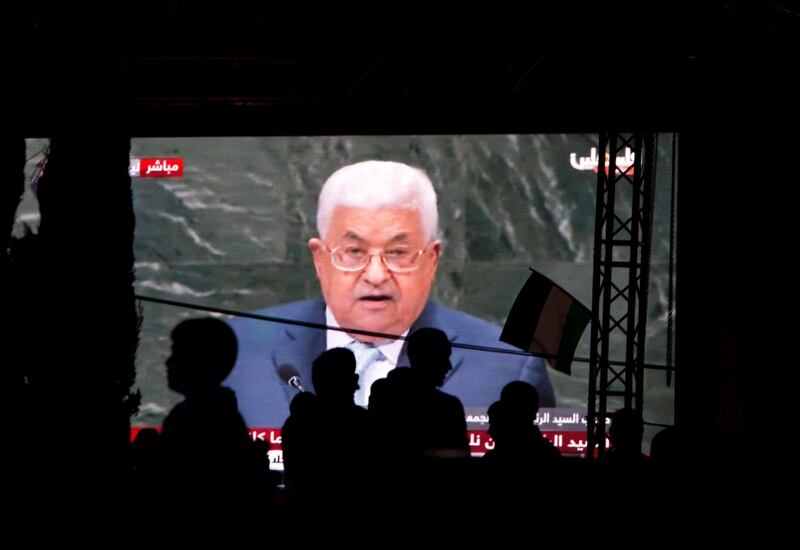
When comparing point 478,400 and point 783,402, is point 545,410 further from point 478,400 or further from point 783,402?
point 783,402

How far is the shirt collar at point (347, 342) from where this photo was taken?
10.2m

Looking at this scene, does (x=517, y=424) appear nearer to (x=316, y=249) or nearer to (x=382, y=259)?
(x=382, y=259)

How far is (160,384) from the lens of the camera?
10.4 metres

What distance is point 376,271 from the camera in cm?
1029

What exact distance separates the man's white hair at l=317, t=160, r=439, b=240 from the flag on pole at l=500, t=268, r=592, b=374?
6.51 feet

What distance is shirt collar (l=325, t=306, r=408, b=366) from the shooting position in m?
10.2

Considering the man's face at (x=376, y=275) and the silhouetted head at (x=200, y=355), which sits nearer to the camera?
the silhouetted head at (x=200, y=355)

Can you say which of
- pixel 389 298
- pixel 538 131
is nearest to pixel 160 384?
pixel 389 298

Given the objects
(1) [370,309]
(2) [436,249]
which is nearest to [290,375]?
(1) [370,309]

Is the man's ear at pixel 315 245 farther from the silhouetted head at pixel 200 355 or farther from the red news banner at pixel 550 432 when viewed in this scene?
the silhouetted head at pixel 200 355

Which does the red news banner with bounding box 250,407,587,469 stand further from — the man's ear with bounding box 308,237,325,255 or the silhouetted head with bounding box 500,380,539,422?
the silhouetted head with bounding box 500,380,539,422

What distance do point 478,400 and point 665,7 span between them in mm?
3761

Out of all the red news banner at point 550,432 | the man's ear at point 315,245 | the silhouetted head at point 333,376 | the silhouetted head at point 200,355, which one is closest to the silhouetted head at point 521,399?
the silhouetted head at point 333,376

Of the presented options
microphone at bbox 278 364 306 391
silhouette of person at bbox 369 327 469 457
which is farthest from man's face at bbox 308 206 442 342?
silhouette of person at bbox 369 327 469 457
